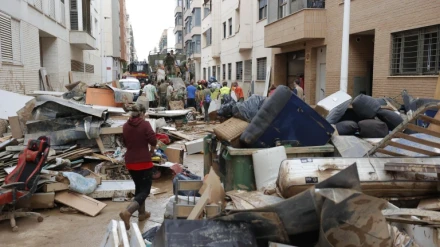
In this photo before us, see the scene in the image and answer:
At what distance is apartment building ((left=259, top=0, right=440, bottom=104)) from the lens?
10.5 metres

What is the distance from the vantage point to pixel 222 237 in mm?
2701

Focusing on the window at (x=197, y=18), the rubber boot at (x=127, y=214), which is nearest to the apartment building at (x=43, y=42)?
the rubber boot at (x=127, y=214)

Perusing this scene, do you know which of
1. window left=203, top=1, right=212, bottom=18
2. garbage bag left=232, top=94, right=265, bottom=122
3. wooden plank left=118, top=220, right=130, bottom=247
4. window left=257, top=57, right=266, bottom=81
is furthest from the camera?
window left=203, top=1, right=212, bottom=18

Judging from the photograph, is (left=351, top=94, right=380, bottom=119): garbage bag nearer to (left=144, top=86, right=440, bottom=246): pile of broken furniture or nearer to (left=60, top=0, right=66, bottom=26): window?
(left=144, top=86, right=440, bottom=246): pile of broken furniture

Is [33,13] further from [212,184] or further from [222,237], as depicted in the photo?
[222,237]

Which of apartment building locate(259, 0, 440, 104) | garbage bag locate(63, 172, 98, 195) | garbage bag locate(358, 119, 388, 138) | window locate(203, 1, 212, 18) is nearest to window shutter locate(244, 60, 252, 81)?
apartment building locate(259, 0, 440, 104)

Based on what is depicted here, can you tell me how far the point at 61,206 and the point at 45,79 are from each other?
9930 mm

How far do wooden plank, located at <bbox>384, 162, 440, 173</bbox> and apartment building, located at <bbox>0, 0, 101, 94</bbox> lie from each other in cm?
1019

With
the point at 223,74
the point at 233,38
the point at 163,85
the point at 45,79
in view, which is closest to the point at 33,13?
the point at 45,79

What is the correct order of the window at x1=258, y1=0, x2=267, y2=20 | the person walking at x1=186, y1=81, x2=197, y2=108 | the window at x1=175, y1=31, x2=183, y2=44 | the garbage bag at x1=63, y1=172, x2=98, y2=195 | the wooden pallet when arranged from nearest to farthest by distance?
the wooden pallet, the garbage bag at x1=63, y1=172, x2=98, y2=195, the person walking at x1=186, y1=81, x2=197, y2=108, the window at x1=258, y1=0, x2=267, y2=20, the window at x1=175, y1=31, x2=183, y2=44

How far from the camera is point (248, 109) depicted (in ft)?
18.1

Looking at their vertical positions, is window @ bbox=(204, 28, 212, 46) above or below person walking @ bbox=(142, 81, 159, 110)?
above

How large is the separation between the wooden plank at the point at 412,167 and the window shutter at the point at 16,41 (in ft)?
37.4

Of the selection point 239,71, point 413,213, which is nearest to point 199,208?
point 413,213
